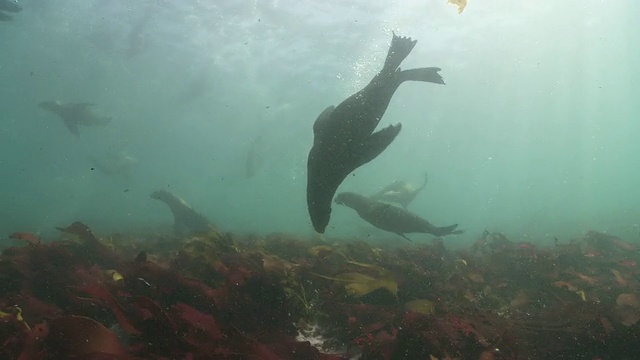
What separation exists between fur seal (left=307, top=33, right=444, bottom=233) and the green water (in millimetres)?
12386

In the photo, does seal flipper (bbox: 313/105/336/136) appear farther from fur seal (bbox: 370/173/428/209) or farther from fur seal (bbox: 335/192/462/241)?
fur seal (bbox: 370/173/428/209)

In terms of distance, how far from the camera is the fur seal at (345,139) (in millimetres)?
4312

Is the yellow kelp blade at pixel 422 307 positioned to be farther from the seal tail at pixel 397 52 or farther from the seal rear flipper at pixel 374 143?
the seal tail at pixel 397 52

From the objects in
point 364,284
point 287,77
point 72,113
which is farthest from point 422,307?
point 287,77

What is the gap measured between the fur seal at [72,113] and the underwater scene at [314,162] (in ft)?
0.53

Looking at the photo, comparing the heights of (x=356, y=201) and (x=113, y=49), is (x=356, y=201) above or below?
above

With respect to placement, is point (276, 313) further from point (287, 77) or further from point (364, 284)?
point (287, 77)

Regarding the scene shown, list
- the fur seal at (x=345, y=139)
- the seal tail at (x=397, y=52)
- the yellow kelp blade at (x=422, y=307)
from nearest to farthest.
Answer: the yellow kelp blade at (x=422, y=307)
the fur seal at (x=345, y=139)
the seal tail at (x=397, y=52)

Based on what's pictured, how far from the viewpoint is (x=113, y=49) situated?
29.2 m

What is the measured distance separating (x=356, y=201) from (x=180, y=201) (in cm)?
700

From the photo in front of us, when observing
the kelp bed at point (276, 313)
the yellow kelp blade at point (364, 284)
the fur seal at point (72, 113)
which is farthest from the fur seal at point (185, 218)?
the fur seal at point (72, 113)

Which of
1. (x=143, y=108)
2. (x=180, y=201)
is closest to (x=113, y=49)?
(x=143, y=108)

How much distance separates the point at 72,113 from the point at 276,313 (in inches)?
902

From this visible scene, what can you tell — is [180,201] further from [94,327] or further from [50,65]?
[50,65]
